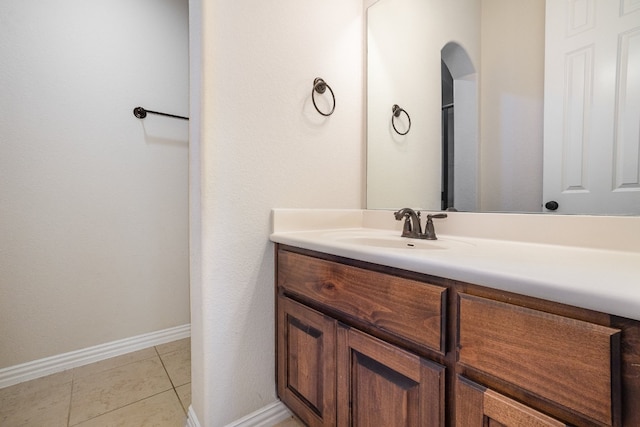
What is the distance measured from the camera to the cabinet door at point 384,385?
0.61 meters

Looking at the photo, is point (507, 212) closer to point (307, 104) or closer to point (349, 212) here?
point (349, 212)

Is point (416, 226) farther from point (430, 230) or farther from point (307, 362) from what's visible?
point (307, 362)

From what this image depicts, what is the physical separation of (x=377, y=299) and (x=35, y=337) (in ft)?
5.96

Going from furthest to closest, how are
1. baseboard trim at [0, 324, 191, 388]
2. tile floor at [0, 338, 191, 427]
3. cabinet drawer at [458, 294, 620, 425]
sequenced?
baseboard trim at [0, 324, 191, 388], tile floor at [0, 338, 191, 427], cabinet drawer at [458, 294, 620, 425]

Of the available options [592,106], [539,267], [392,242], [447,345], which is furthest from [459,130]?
[447,345]

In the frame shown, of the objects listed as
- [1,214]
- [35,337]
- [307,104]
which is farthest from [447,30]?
[35,337]

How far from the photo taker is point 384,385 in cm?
70

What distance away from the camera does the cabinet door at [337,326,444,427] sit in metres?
0.61

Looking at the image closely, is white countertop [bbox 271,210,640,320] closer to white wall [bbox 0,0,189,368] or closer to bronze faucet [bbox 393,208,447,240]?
bronze faucet [bbox 393,208,447,240]

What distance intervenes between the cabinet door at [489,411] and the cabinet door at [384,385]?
41 millimetres

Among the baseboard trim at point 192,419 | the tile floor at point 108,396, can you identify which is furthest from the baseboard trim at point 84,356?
the baseboard trim at point 192,419

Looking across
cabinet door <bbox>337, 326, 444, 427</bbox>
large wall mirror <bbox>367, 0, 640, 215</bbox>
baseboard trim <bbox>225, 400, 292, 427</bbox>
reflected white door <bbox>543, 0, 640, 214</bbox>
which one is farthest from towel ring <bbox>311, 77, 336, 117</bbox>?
baseboard trim <bbox>225, 400, 292, 427</bbox>

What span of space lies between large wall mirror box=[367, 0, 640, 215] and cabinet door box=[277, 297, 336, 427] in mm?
695

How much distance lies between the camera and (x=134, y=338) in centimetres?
171
